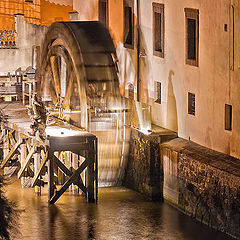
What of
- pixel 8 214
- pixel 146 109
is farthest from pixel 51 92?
pixel 8 214

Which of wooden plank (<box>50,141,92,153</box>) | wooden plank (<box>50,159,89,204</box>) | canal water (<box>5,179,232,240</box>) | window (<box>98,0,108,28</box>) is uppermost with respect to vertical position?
window (<box>98,0,108,28</box>)

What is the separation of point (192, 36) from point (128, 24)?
415 cm

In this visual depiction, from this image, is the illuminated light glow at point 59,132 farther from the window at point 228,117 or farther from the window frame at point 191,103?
the window at point 228,117

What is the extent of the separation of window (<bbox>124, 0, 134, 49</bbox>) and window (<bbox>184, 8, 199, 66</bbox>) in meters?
3.72

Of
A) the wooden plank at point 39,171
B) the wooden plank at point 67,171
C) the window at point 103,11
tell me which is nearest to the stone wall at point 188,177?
the wooden plank at point 67,171

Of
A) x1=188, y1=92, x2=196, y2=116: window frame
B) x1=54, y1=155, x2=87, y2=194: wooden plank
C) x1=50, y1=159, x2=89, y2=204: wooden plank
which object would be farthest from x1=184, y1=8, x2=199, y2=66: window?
x1=54, y1=155, x2=87, y2=194: wooden plank

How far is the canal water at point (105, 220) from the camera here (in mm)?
21188

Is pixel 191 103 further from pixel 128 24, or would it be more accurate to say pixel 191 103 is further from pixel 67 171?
pixel 128 24

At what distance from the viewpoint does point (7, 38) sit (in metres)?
33.5

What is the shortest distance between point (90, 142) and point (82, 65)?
137 inches

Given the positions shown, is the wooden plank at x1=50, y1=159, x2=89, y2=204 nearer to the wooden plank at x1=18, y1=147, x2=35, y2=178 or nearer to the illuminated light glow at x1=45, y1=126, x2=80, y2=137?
the illuminated light glow at x1=45, y1=126, x2=80, y2=137

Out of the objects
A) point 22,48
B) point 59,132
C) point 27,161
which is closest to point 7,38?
point 22,48

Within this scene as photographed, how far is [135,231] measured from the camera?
21.6 meters

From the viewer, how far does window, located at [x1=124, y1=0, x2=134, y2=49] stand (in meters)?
27.2
